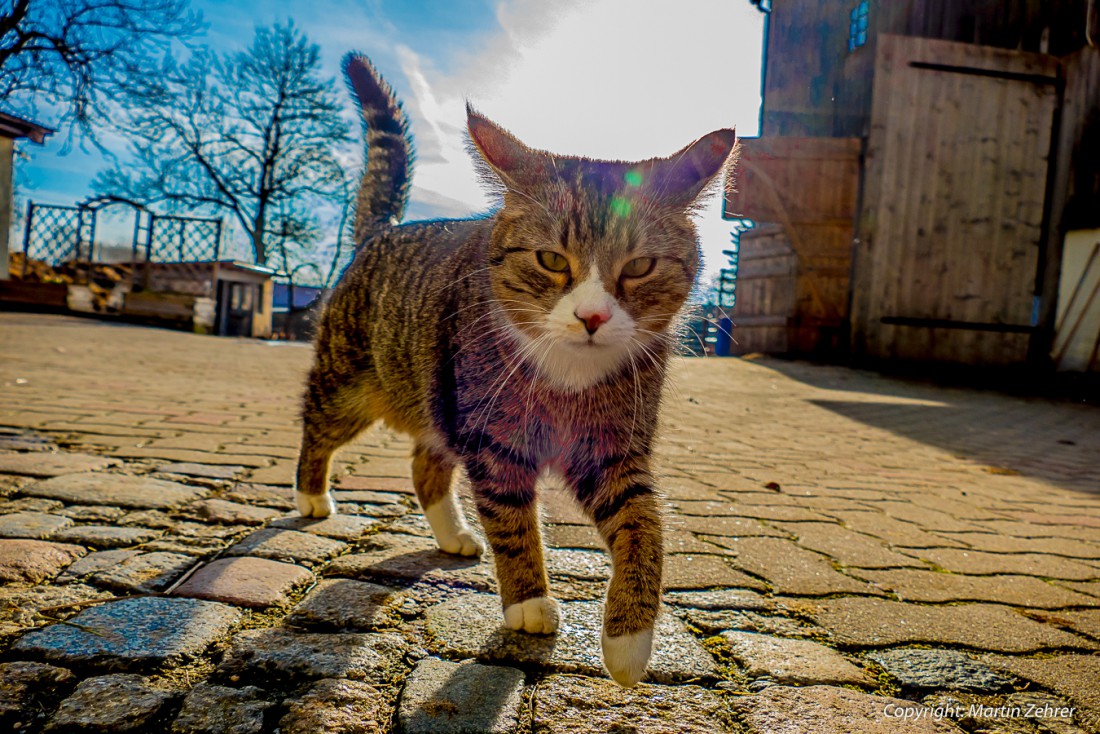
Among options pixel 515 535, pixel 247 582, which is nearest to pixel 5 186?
pixel 247 582

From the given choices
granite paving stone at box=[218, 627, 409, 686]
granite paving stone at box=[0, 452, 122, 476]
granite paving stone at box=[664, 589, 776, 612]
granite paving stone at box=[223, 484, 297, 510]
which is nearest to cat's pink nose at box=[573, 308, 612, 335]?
granite paving stone at box=[664, 589, 776, 612]

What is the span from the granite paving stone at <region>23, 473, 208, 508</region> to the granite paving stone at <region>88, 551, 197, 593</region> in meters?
0.66

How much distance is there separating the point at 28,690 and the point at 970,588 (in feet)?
9.50

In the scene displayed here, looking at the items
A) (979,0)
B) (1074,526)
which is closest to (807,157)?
(979,0)

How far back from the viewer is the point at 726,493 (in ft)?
12.5

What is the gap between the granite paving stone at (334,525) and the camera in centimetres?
263

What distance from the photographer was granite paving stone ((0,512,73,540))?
2279mm

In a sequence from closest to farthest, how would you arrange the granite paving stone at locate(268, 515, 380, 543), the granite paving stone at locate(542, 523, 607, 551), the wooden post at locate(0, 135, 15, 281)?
the granite paving stone at locate(268, 515, 380, 543), the granite paving stone at locate(542, 523, 607, 551), the wooden post at locate(0, 135, 15, 281)

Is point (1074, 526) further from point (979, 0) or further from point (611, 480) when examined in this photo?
point (979, 0)

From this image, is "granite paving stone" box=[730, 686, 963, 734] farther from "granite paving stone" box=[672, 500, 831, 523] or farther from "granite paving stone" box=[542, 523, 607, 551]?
"granite paving stone" box=[672, 500, 831, 523]

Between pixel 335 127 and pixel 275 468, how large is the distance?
2612cm

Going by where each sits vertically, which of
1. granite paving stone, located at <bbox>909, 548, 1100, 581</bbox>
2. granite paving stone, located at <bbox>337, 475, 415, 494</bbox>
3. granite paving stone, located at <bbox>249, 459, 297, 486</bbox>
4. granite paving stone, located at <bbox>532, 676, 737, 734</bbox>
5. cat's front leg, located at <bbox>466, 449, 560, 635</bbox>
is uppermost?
cat's front leg, located at <bbox>466, 449, 560, 635</bbox>

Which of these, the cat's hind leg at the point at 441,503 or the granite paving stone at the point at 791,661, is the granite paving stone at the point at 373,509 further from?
the granite paving stone at the point at 791,661

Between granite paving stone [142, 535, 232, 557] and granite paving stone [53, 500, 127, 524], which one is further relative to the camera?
granite paving stone [53, 500, 127, 524]
